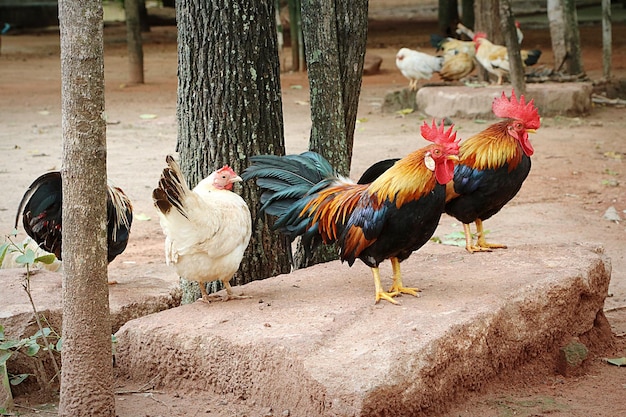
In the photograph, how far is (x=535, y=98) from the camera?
13.5m

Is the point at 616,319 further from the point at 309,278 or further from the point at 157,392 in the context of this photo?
the point at 157,392

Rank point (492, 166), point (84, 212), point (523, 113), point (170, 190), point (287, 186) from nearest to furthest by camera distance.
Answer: point (84, 212) < point (170, 190) < point (287, 186) < point (492, 166) < point (523, 113)

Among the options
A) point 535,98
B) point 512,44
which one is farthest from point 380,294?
point 535,98

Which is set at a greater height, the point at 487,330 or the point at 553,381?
the point at 487,330

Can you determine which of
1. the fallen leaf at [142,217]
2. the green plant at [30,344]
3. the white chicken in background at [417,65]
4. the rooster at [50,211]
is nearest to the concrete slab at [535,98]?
the white chicken in background at [417,65]

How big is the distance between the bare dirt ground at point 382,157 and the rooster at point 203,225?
29.2 inches

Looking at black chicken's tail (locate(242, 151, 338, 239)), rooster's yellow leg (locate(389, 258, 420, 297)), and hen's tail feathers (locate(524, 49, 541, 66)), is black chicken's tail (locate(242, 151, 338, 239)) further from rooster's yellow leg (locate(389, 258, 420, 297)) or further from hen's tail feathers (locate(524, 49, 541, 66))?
hen's tail feathers (locate(524, 49, 541, 66))

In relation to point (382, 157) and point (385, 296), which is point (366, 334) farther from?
point (382, 157)

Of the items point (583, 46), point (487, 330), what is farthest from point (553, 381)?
point (583, 46)

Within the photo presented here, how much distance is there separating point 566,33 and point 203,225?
1189 cm

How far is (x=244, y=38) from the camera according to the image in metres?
5.52

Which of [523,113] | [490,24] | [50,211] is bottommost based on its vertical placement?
[50,211]

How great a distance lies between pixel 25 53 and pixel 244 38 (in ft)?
67.9

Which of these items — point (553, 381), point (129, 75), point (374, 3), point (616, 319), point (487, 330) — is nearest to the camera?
point (487, 330)
